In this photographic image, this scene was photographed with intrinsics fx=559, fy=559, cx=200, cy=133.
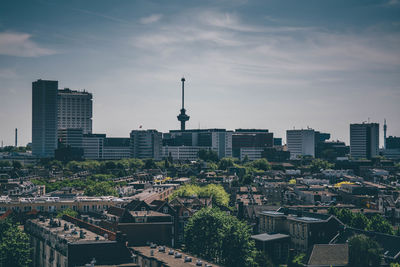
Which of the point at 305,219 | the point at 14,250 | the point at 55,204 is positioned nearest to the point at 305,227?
the point at 305,219

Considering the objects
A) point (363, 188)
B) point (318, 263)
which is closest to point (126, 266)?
point (318, 263)

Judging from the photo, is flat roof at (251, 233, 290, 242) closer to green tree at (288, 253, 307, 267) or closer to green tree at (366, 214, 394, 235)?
green tree at (288, 253, 307, 267)

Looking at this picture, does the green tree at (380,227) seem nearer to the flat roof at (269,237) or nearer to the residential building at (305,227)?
the residential building at (305,227)

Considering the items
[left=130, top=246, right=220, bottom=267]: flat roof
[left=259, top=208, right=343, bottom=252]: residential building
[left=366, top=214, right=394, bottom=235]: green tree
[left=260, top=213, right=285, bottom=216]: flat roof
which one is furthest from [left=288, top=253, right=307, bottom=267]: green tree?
[left=130, top=246, right=220, bottom=267]: flat roof

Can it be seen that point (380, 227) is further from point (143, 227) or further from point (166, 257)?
point (143, 227)

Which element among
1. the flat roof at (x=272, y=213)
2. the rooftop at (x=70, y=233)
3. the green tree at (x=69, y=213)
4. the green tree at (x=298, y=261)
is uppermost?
the flat roof at (x=272, y=213)

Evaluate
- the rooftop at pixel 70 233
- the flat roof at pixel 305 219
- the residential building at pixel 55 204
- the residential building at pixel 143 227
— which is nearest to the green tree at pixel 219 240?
the residential building at pixel 143 227
